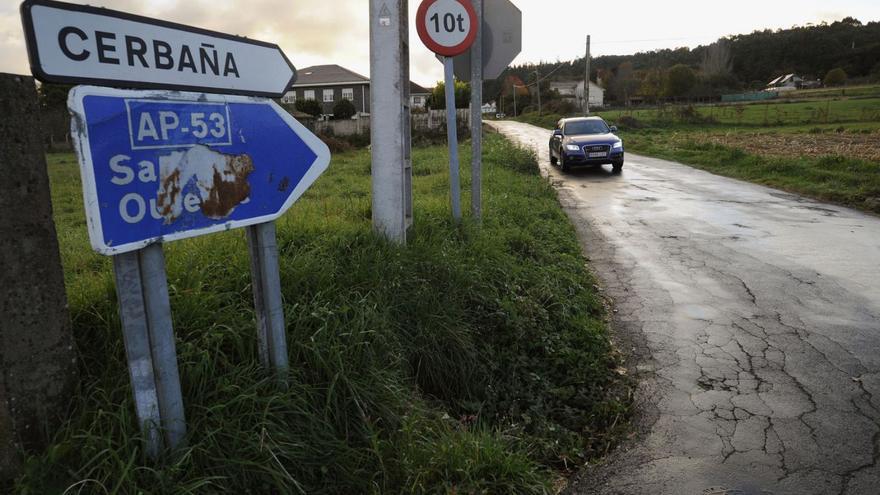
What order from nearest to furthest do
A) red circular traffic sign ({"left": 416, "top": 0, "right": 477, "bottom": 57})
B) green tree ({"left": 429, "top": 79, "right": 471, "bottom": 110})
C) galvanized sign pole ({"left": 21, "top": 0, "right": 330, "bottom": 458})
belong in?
galvanized sign pole ({"left": 21, "top": 0, "right": 330, "bottom": 458}) → red circular traffic sign ({"left": 416, "top": 0, "right": 477, "bottom": 57}) → green tree ({"left": 429, "top": 79, "right": 471, "bottom": 110})

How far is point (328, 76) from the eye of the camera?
2361 inches

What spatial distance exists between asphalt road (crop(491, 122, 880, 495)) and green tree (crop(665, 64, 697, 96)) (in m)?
76.2

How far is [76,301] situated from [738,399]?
391cm

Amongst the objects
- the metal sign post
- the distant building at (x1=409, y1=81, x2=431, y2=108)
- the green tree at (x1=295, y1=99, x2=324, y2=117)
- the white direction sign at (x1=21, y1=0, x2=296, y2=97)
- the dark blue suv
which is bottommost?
the dark blue suv

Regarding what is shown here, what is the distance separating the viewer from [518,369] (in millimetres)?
4156

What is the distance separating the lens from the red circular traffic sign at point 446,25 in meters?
6.12

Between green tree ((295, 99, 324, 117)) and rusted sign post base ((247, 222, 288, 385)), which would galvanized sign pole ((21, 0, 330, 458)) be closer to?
rusted sign post base ((247, 222, 288, 385))

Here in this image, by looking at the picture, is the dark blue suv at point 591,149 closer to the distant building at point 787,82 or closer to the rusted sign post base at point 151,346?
the rusted sign post base at point 151,346

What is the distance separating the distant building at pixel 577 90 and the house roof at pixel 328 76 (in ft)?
157

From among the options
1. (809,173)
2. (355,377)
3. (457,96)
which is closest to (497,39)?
(355,377)

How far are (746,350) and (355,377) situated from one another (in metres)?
3.29

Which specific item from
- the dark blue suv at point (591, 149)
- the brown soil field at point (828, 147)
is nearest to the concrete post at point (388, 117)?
the dark blue suv at point (591, 149)

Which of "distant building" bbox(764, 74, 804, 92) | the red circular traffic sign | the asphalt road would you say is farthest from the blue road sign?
"distant building" bbox(764, 74, 804, 92)

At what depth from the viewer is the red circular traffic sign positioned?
612cm
